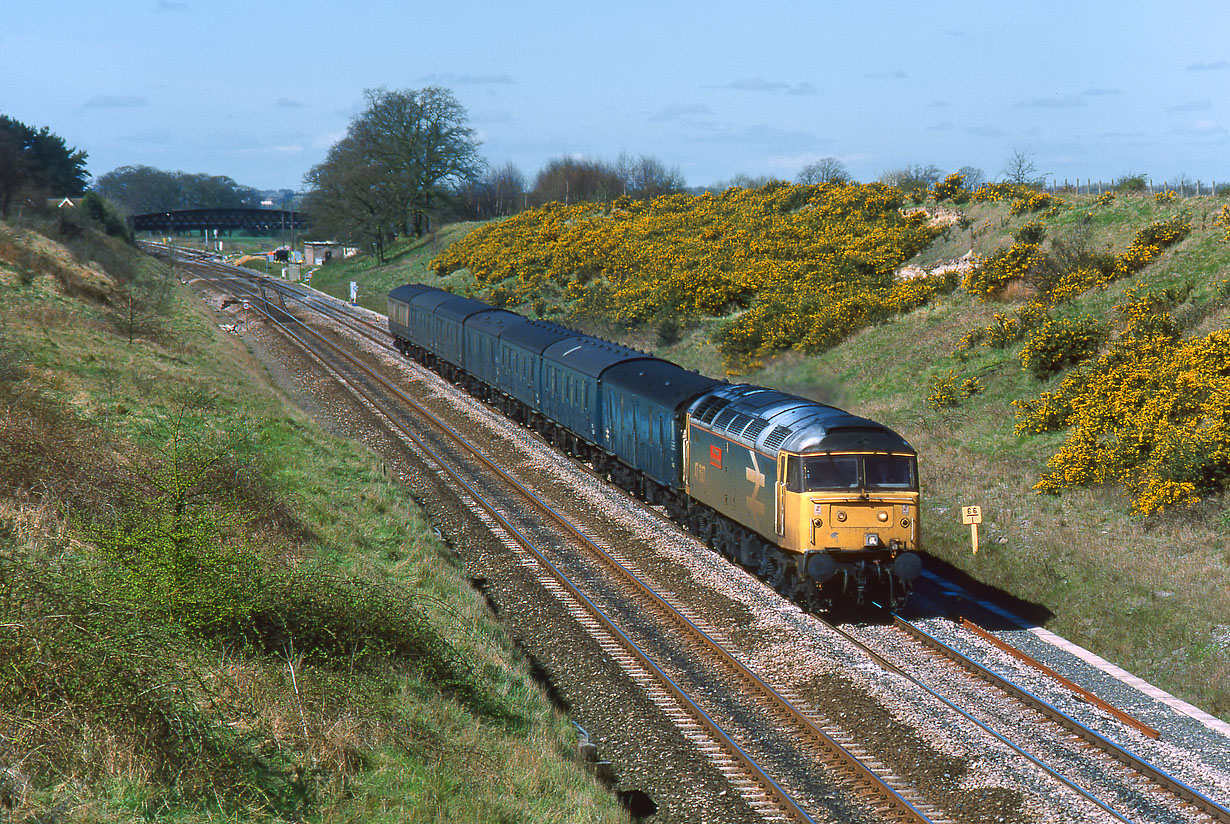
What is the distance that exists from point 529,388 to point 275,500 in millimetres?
14929

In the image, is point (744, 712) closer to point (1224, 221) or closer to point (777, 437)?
point (777, 437)

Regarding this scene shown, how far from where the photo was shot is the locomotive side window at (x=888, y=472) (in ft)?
56.5

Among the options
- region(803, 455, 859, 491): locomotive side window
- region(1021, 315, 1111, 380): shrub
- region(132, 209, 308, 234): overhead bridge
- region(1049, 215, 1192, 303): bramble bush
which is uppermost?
region(132, 209, 308, 234): overhead bridge

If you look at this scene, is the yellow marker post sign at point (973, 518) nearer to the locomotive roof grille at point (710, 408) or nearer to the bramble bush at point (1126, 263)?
the locomotive roof grille at point (710, 408)

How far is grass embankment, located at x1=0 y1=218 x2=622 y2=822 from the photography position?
8977mm

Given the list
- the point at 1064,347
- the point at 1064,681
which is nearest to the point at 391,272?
the point at 1064,347

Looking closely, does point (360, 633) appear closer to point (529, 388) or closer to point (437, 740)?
point (437, 740)

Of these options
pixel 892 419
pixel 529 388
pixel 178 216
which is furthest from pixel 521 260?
pixel 178 216

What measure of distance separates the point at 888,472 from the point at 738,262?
1514 inches

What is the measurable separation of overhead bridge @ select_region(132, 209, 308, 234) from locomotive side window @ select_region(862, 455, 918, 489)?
12779 cm

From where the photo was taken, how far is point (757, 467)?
60.2ft

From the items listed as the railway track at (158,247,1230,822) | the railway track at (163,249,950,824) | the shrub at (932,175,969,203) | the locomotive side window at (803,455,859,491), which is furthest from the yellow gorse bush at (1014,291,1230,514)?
the shrub at (932,175,969,203)

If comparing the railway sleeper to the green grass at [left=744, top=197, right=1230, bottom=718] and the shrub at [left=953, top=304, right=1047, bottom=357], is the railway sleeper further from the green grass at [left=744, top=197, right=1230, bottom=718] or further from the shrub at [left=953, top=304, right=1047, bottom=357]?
the shrub at [left=953, top=304, right=1047, bottom=357]

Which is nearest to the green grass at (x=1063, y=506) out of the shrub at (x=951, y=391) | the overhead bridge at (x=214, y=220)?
the shrub at (x=951, y=391)
